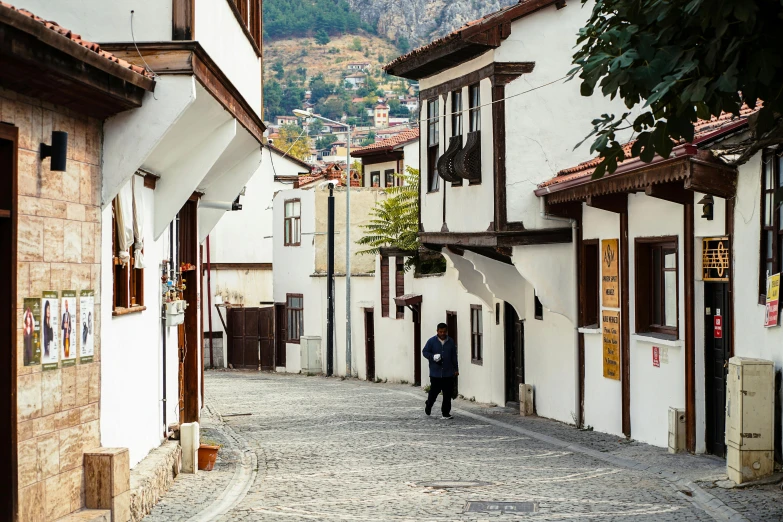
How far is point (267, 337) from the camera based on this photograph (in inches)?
1674

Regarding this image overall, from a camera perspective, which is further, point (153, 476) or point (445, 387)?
point (445, 387)

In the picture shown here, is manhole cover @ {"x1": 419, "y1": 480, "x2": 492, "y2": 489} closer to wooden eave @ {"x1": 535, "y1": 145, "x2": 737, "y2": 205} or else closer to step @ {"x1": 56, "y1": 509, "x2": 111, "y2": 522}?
wooden eave @ {"x1": 535, "y1": 145, "x2": 737, "y2": 205}

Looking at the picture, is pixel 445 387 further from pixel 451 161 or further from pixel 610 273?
pixel 610 273

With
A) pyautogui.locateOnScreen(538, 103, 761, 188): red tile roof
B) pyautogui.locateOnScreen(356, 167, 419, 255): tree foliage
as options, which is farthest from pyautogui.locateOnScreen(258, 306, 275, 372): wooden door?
pyautogui.locateOnScreen(538, 103, 761, 188): red tile roof

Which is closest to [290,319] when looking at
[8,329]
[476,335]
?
[476,335]

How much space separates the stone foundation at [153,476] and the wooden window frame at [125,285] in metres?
1.43

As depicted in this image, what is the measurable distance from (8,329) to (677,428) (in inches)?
337

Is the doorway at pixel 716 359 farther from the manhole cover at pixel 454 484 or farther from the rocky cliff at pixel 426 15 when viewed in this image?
the rocky cliff at pixel 426 15

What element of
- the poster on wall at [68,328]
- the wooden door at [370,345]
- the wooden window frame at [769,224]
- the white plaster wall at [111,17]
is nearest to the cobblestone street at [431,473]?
the poster on wall at [68,328]

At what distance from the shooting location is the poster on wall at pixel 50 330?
329 inches

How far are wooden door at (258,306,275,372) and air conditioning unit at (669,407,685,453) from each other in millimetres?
29153

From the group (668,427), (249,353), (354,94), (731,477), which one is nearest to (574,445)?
(668,427)

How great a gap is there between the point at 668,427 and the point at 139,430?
21.0 feet

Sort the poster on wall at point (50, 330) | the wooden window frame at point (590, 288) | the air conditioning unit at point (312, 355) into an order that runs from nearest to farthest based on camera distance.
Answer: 1. the poster on wall at point (50, 330)
2. the wooden window frame at point (590, 288)
3. the air conditioning unit at point (312, 355)
